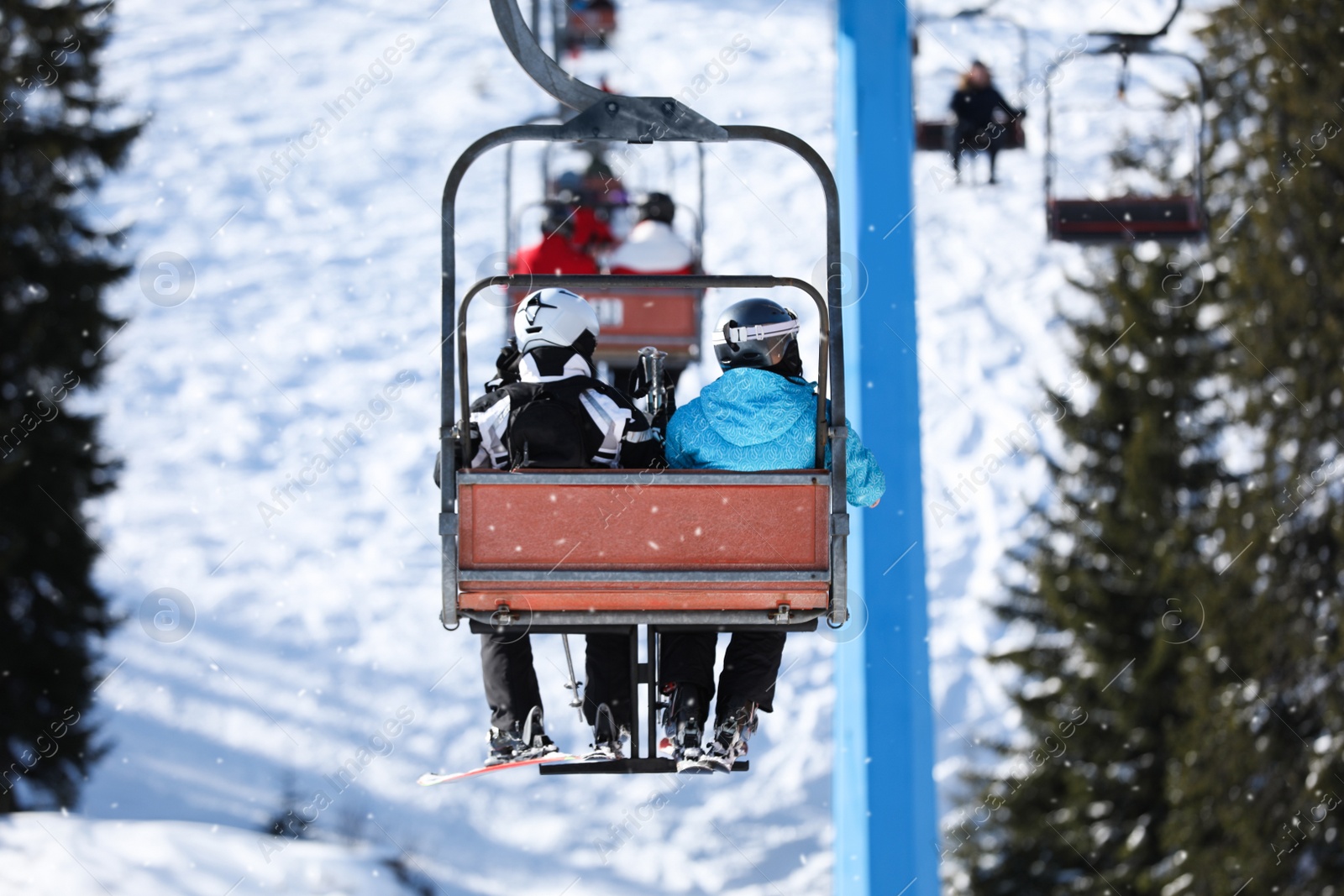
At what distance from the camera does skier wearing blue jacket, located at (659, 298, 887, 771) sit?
11.6ft

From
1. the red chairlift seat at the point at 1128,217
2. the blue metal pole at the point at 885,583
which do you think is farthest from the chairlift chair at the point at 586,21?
the blue metal pole at the point at 885,583

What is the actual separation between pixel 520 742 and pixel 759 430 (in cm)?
87

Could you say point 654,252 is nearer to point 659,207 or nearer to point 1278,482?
point 659,207

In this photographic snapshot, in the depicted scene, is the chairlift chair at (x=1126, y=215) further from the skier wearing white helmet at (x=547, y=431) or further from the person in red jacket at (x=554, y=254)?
the skier wearing white helmet at (x=547, y=431)

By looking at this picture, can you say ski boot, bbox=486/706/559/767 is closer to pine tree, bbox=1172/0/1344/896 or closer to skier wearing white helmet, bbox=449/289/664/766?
skier wearing white helmet, bbox=449/289/664/766

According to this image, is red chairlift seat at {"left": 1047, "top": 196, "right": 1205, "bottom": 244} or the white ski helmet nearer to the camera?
the white ski helmet

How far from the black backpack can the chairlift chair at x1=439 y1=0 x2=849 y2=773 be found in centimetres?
21

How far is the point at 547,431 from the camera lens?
3.52m

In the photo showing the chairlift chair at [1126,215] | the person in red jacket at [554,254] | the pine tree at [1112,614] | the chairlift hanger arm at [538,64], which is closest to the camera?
the chairlift hanger arm at [538,64]

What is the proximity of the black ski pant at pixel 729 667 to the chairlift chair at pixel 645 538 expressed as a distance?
334 millimetres

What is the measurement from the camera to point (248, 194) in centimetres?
1848

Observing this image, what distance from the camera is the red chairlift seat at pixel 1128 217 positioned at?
22.3 ft

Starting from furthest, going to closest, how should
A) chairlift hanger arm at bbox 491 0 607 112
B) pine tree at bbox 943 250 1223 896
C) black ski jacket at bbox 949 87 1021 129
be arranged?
pine tree at bbox 943 250 1223 896, black ski jacket at bbox 949 87 1021 129, chairlift hanger arm at bbox 491 0 607 112

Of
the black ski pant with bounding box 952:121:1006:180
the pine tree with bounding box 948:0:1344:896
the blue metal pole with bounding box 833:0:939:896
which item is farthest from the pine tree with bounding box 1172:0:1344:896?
the blue metal pole with bounding box 833:0:939:896
